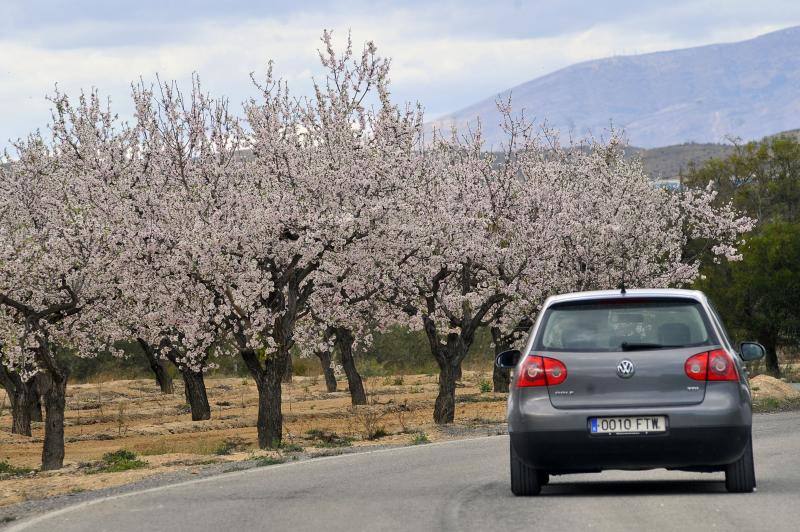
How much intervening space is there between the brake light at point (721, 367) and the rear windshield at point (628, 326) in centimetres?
Answer: 11

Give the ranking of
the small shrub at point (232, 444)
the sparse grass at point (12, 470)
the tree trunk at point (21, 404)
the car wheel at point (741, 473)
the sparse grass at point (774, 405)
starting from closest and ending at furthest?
the car wheel at point (741, 473), the sparse grass at point (12, 470), the small shrub at point (232, 444), the sparse grass at point (774, 405), the tree trunk at point (21, 404)

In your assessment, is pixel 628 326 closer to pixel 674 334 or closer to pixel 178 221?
pixel 674 334

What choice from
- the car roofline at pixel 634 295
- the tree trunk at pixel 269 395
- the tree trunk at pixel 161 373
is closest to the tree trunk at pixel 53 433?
the tree trunk at pixel 269 395

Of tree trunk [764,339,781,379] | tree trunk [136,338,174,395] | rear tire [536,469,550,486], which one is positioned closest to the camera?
rear tire [536,469,550,486]

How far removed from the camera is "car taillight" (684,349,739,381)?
10609mm

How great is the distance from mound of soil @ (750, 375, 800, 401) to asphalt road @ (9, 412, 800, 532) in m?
18.7

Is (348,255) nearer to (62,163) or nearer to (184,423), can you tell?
(62,163)

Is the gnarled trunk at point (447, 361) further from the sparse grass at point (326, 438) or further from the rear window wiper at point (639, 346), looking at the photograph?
the rear window wiper at point (639, 346)

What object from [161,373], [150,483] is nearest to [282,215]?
[150,483]

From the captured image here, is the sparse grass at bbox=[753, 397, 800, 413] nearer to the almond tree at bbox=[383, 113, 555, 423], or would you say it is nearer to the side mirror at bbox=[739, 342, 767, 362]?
the almond tree at bbox=[383, 113, 555, 423]

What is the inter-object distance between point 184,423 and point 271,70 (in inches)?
477

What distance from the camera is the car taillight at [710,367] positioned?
10609mm

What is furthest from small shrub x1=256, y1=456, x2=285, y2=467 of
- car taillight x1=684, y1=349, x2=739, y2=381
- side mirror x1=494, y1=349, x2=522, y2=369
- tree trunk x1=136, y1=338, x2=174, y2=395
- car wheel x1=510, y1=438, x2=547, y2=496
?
tree trunk x1=136, y1=338, x2=174, y2=395

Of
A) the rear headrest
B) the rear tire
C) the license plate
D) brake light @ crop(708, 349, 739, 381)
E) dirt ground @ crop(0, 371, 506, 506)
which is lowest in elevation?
dirt ground @ crop(0, 371, 506, 506)
